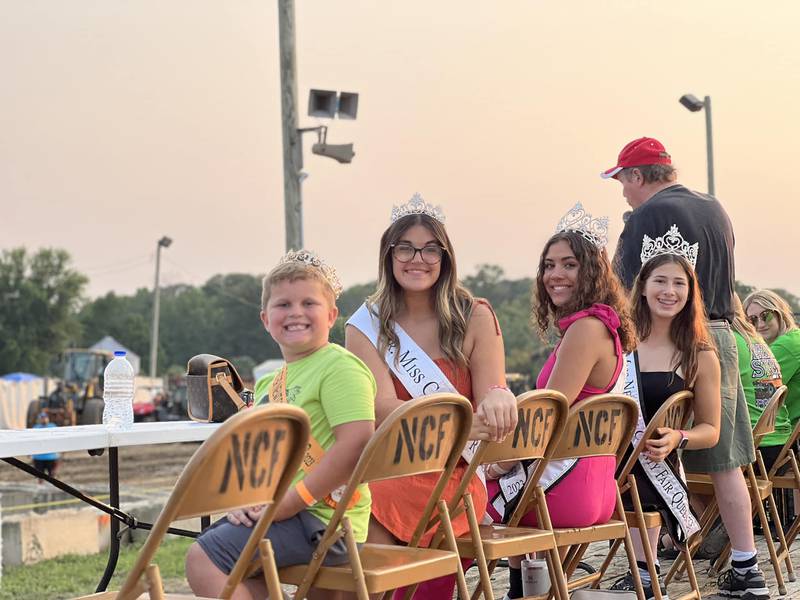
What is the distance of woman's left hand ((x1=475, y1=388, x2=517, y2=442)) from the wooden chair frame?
0.35m

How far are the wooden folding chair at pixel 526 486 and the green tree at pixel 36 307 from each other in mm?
77755

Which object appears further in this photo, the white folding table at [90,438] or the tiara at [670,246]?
the tiara at [670,246]

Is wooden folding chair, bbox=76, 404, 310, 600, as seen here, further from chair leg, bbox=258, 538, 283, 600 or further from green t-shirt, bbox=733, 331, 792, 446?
green t-shirt, bbox=733, 331, 792, 446

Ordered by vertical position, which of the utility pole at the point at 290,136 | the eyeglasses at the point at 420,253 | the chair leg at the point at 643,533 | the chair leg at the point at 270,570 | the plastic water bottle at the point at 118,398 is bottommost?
the chair leg at the point at 643,533

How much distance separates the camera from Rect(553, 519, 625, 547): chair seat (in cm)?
371

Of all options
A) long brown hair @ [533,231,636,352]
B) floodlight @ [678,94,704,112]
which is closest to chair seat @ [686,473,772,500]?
long brown hair @ [533,231,636,352]

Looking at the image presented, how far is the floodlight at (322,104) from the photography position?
37.1 feet

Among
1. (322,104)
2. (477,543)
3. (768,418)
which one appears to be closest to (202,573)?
(477,543)

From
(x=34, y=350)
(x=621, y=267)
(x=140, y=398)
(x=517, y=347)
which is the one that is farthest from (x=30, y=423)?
(x=34, y=350)

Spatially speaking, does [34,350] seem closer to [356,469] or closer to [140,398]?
[140,398]

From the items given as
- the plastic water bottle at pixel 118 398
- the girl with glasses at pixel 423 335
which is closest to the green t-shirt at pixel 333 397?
the girl with glasses at pixel 423 335

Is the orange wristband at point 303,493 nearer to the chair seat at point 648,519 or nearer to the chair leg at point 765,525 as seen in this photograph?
the chair seat at point 648,519

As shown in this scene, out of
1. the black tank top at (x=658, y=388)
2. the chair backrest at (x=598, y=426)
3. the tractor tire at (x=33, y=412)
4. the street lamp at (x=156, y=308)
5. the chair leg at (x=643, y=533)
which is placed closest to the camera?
the chair backrest at (x=598, y=426)

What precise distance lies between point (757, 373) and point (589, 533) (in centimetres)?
231
